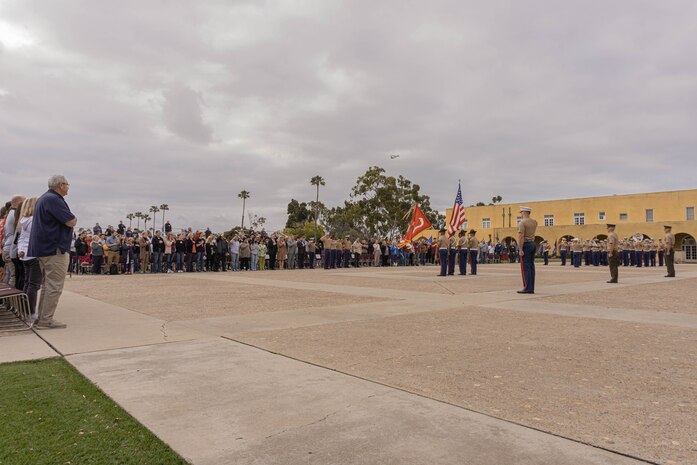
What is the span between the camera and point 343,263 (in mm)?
29109

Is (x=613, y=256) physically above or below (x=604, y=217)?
below

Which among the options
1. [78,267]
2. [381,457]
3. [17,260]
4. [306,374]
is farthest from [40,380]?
[78,267]

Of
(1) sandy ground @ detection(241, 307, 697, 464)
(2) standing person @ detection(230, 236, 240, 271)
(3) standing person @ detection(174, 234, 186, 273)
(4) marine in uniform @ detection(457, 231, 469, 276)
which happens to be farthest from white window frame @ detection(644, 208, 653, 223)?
(1) sandy ground @ detection(241, 307, 697, 464)

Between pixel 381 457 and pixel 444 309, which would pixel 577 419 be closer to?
pixel 381 457

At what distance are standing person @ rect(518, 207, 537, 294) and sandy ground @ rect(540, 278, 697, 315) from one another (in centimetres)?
82

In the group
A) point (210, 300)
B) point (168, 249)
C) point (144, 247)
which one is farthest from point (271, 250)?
point (210, 300)

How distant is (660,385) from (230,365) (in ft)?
12.2

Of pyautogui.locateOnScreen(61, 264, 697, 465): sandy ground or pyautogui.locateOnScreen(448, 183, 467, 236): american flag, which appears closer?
pyautogui.locateOnScreen(61, 264, 697, 465): sandy ground

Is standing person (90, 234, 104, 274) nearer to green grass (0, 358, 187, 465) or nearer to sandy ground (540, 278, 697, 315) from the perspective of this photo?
sandy ground (540, 278, 697, 315)

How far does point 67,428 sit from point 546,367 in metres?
3.93

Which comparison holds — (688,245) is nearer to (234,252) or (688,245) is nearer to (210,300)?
(234,252)

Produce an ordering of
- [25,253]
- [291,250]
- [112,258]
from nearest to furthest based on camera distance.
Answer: [25,253] < [112,258] < [291,250]

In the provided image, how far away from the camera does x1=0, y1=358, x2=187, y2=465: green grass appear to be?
2570 mm

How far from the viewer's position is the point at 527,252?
467 inches
